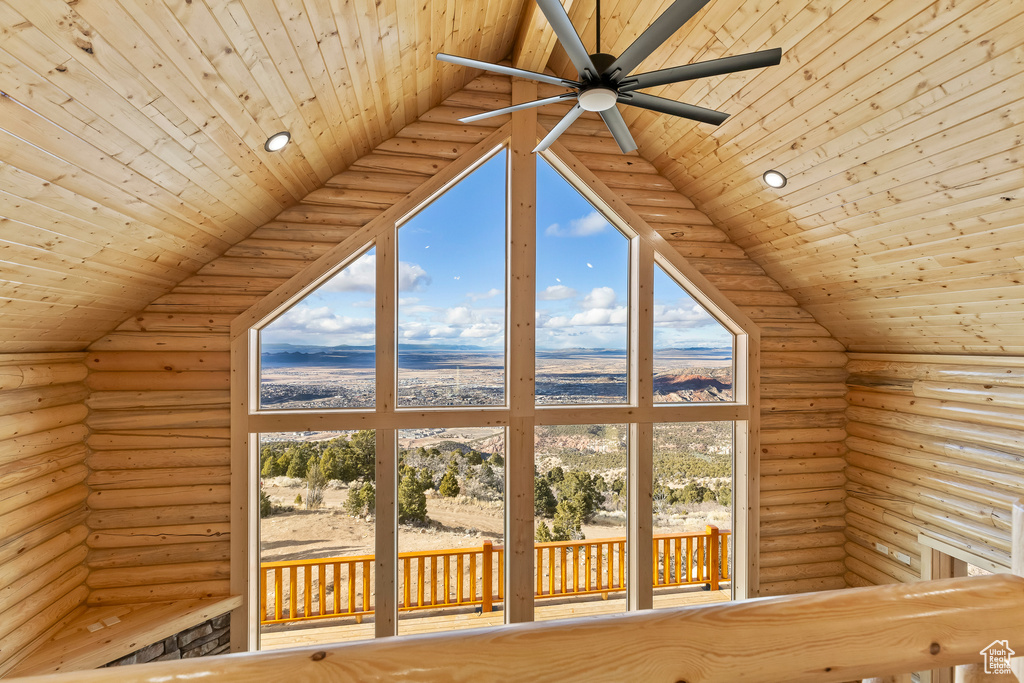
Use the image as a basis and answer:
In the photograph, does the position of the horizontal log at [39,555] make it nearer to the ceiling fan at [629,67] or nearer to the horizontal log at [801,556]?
the ceiling fan at [629,67]

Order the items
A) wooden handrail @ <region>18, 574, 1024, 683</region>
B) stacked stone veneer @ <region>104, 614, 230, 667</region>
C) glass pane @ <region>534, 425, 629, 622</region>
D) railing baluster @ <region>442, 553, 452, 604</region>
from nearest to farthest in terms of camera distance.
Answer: wooden handrail @ <region>18, 574, 1024, 683</region> < stacked stone veneer @ <region>104, 614, 230, 667</region> < railing baluster @ <region>442, 553, 452, 604</region> < glass pane @ <region>534, 425, 629, 622</region>

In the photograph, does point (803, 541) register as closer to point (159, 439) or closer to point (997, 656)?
point (997, 656)

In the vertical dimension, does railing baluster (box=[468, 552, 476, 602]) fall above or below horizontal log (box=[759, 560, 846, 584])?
above

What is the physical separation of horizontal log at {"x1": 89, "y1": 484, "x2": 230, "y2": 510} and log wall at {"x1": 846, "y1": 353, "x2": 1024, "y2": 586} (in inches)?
224

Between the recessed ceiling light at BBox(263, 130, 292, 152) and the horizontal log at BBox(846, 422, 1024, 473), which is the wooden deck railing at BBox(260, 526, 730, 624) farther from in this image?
the recessed ceiling light at BBox(263, 130, 292, 152)

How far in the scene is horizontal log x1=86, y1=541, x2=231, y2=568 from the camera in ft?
12.4

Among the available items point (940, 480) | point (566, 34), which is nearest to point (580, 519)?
point (940, 480)

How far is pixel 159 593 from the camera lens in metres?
3.83

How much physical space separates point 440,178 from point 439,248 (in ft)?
1.93

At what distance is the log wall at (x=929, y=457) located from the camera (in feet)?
12.0

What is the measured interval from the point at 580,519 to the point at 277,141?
3.87 metres

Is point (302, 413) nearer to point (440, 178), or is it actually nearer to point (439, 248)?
point (439, 248)

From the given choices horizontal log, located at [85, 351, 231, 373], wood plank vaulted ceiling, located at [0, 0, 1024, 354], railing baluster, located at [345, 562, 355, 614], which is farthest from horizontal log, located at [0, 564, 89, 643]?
railing baluster, located at [345, 562, 355, 614]

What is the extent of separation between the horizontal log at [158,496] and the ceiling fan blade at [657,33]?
403 cm
